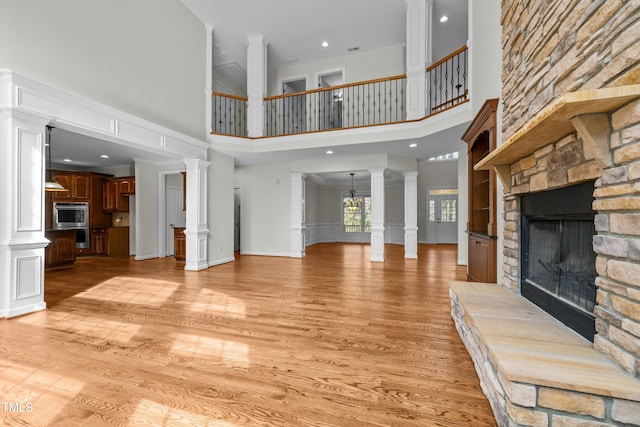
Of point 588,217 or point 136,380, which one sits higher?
point 588,217

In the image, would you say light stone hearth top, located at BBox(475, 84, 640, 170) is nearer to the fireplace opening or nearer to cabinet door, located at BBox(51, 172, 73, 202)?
the fireplace opening

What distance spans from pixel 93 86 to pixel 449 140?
19.4ft

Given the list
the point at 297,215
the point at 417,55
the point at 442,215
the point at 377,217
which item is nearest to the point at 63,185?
the point at 297,215

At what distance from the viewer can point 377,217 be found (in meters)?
6.93

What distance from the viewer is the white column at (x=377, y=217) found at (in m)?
6.80

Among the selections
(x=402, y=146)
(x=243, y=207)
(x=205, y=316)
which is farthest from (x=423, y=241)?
(x=205, y=316)

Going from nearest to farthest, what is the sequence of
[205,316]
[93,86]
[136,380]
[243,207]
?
[136,380]
[205,316]
[93,86]
[243,207]

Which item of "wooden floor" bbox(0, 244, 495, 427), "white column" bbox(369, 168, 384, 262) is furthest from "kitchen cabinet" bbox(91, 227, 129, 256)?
"white column" bbox(369, 168, 384, 262)

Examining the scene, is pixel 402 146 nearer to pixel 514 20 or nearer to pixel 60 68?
pixel 514 20

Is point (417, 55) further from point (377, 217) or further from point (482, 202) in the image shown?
point (377, 217)

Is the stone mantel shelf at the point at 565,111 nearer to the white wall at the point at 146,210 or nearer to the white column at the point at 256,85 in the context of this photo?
the white column at the point at 256,85

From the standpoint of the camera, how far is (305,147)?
6078 mm

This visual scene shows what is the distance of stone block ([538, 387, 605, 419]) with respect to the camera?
119 centimetres

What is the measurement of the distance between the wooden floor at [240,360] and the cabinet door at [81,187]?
14.9 ft
